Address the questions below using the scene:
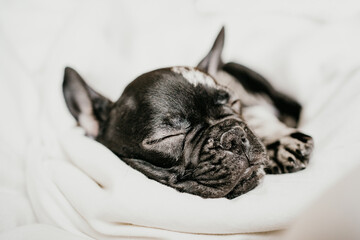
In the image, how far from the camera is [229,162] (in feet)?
4.28

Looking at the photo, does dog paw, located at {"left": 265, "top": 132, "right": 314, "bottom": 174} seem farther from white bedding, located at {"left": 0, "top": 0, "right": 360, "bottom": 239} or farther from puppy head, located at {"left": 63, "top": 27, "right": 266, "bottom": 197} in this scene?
puppy head, located at {"left": 63, "top": 27, "right": 266, "bottom": 197}

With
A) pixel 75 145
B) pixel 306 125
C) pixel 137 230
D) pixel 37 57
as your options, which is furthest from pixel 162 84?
pixel 37 57

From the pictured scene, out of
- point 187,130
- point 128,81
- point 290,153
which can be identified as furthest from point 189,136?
point 128,81

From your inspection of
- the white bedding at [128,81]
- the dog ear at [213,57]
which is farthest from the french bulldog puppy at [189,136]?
the dog ear at [213,57]

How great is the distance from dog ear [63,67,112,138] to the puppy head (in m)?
0.08

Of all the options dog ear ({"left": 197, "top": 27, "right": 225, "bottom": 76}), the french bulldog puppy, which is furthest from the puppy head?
dog ear ({"left": 197, "top": 27, "right": 225, "bottom": 76})

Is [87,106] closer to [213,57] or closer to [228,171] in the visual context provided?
[213,57]

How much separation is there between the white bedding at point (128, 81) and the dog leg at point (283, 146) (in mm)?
60

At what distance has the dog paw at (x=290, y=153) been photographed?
4.75 ft

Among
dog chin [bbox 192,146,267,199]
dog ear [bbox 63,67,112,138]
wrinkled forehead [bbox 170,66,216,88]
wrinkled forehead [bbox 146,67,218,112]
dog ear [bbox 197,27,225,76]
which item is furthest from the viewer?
dog ear [bbox 197,27,225,76]

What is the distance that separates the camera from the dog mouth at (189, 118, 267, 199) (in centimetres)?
129

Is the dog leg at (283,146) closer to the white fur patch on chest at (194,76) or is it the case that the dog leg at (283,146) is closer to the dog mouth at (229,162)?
the dog mouth at (229,162)

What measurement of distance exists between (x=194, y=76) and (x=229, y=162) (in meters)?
0.47

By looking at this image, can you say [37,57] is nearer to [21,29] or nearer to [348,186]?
[21,29]
